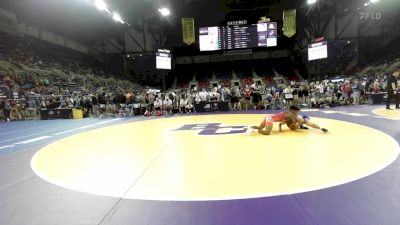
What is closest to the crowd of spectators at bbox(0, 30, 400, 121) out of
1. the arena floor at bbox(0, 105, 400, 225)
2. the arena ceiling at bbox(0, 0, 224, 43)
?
the arena ceiling at bbox(0, 0, 224, 43)

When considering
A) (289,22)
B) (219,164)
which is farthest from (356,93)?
(219,164)

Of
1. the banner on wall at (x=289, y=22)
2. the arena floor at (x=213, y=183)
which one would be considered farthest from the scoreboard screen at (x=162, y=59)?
the arena floor at (x=213, y=183)

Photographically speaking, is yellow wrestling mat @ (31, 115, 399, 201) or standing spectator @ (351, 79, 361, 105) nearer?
yellow wrestling mat @ (31, 115, 399, 201)

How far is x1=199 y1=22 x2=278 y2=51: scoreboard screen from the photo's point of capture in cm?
1875

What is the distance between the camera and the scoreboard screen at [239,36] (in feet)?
61.5

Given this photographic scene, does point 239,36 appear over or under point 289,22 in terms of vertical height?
under

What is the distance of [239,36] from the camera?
18969mm

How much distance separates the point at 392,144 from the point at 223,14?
26082 mm

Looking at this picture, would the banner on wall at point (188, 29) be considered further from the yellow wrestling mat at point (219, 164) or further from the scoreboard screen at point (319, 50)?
the yellow wrestling mat at point (219, 164)

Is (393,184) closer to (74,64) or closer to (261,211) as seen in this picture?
(261,211)

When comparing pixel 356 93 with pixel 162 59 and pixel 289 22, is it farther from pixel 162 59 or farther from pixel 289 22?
pixel 162 59

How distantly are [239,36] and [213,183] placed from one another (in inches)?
674

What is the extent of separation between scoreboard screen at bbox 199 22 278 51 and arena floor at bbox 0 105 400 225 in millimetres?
14431

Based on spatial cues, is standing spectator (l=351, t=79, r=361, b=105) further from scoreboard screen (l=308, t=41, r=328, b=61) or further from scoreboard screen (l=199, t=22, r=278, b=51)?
scoreboard screen (l=308, t=41, r=328, b=61)
